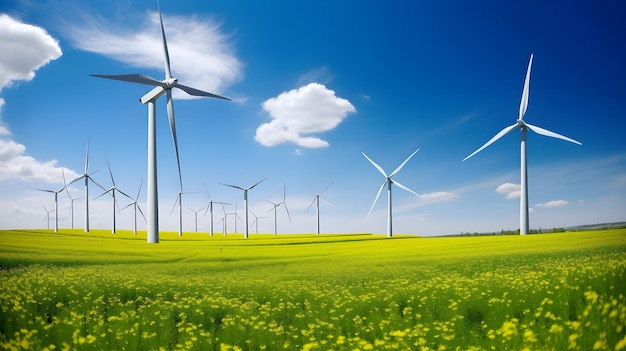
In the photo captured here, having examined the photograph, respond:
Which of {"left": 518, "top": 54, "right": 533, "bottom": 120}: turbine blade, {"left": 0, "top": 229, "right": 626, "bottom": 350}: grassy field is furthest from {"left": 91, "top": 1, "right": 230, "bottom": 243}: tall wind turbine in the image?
{"left": 518, "top": 54, "right": 533, "bottom": 120}: turbine blade

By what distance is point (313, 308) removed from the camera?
12430 millimetres

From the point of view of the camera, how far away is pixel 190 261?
71.3ft

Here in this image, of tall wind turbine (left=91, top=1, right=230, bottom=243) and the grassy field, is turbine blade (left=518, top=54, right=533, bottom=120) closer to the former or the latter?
the grassy field

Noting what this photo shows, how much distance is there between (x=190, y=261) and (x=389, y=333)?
14.3m

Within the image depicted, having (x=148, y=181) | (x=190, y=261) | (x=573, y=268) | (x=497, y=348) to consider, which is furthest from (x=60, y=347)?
(x=148, y=181)

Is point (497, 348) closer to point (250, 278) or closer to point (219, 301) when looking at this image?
point (219, 301)

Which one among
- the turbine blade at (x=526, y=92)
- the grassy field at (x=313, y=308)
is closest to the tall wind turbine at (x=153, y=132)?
the grassy field at (x=313, y=308)

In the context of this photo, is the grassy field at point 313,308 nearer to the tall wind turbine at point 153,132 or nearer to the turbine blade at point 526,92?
the turbine blade at point 526,92

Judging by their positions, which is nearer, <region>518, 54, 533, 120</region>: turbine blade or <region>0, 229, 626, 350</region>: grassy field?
<region>0, 229, 626, 350</region>: grassy field

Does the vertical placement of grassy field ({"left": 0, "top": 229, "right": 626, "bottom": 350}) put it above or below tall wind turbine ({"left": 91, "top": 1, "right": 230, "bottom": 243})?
below

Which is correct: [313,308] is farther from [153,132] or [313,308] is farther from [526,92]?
[153,132]

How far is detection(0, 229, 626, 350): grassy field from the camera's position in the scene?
952cm

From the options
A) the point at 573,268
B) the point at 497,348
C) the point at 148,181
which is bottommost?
the point at 497,348

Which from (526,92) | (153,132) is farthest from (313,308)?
(153,132)
